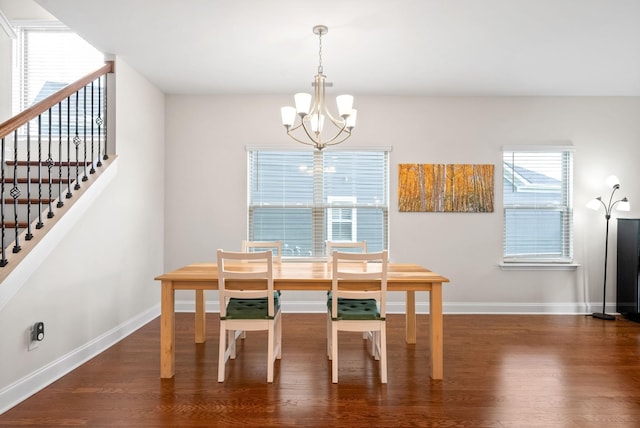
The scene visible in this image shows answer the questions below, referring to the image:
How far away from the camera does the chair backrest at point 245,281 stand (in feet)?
8.55

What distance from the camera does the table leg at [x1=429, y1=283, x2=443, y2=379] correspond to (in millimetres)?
2762

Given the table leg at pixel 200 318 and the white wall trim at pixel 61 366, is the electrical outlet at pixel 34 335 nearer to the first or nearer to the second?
the white wall trim at pixel 61 366

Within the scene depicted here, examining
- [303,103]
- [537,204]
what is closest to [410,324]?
[303,103]

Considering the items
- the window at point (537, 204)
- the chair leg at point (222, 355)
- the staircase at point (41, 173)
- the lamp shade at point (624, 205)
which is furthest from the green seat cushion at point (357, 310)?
the lamp shade at point (624, 205)

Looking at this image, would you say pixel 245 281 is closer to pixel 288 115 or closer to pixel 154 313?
pixel 288 115

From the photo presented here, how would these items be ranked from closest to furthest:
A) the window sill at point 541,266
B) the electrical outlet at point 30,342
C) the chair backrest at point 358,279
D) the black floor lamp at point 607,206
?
the electrical outlet at point 30,342 < the chair backrest at point 358,279 < the black floor lamp at point 607,206 < the window sill at point 541,266

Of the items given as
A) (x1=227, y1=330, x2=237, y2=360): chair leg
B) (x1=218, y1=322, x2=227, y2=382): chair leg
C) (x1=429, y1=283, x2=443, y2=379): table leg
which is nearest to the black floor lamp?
(x1=429, y1=283, x2=443, y2=379): table leg

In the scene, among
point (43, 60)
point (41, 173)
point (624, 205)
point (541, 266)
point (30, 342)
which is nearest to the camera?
point (30, 342)

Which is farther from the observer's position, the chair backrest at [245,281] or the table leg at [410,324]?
the table leg at [410,324]

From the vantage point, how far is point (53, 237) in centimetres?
267

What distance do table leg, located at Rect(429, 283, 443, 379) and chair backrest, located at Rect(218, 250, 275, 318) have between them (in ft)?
Answer: 3.93

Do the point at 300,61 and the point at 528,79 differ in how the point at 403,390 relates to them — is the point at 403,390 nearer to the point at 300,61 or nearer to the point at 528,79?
the point at 300,61

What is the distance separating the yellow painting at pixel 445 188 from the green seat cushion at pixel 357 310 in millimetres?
1916

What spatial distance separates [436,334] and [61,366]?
9.17 ft
